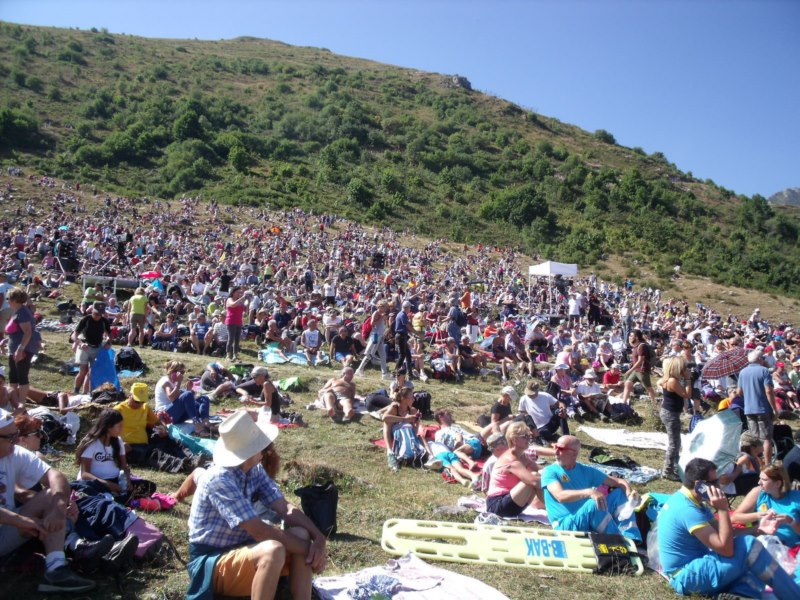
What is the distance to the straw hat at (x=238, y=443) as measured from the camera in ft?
11.0

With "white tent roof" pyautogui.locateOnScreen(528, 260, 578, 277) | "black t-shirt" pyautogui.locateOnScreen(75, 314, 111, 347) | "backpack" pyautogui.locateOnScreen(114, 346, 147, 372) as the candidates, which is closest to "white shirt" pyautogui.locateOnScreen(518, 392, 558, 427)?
"black t-shirt" pyautogui.locateOnScreen(75, 314, 111, 347)

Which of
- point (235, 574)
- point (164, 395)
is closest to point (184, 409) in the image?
point (164, 395)

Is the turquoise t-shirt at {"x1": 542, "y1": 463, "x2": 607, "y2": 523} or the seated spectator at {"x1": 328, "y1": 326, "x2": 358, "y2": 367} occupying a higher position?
the turquoise t-shirt at {"x1": 542, "y1": 463, "x2": 607, "y2": 523}

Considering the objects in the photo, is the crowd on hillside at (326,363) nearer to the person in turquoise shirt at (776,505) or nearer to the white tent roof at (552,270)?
the person in turquoise shirt at (776,505)

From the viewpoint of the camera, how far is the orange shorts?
3119 mm

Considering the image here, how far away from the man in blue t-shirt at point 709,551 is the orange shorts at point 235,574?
2.79 meters

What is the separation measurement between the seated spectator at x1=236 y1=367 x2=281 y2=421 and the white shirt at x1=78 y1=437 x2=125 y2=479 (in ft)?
11.3

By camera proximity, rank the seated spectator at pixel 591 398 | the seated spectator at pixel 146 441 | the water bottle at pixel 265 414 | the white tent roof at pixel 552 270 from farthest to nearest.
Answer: the white tent roof at pixel 552 270, the seated spectator at pixel 591 398, the water bottle at pixel 265 414, the seated spectator at pixel 146 441

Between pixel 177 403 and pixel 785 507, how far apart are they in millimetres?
6213

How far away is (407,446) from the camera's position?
23.1 feet

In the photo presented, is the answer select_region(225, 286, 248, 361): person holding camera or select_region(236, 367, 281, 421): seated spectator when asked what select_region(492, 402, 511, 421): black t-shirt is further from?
select_region(225, 286, 248, 361): person holding camera

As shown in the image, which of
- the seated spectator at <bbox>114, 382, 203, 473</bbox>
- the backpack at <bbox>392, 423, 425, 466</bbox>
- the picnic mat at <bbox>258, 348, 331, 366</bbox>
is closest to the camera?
the seated spectator at <bbox>114, 382, 203, 473</bbox>

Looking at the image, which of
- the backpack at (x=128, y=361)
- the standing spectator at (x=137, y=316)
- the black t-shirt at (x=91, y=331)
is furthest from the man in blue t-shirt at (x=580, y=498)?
the standing spectator at (x=137, y=316)

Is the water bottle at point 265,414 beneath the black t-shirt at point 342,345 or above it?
beneath
